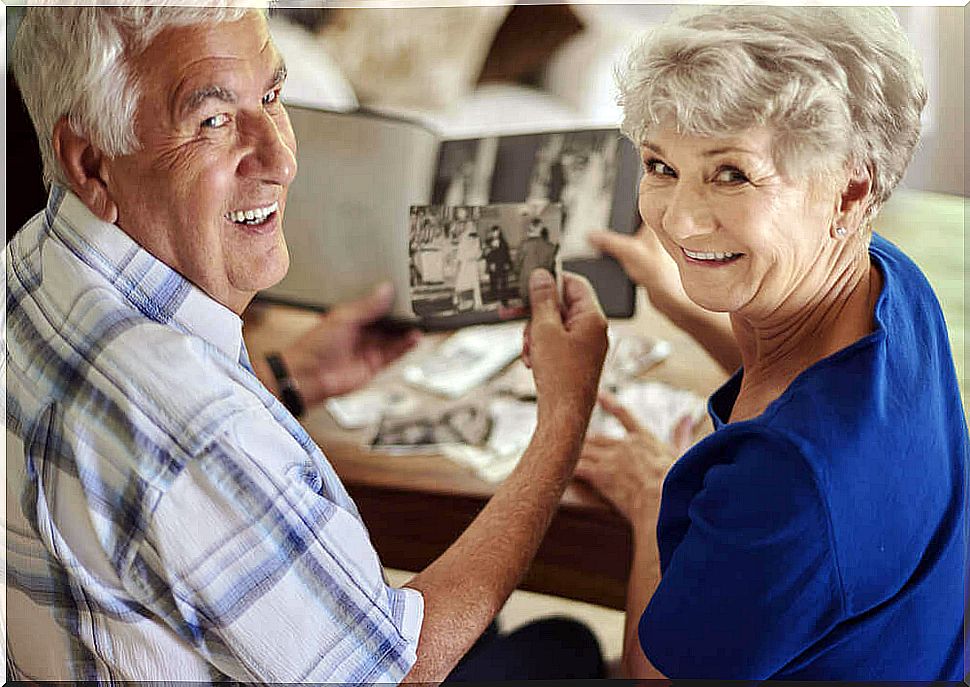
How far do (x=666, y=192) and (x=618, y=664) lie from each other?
482 millimetres

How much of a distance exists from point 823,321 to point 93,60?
614 mm

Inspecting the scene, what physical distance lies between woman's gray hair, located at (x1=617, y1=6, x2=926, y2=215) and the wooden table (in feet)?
1.73

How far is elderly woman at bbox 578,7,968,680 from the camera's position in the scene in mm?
785

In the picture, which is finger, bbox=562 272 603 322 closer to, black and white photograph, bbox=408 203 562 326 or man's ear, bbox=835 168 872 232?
black and white photograph, bbox=408 203 562 326

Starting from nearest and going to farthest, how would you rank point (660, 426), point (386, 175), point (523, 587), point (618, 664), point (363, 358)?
point (618, 664) < point (523, 587) < point (386, 175) < point (660, 426) < point (363, 358)

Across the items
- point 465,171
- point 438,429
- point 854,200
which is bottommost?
point 438,429

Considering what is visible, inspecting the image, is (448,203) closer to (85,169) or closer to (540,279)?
(540,279)

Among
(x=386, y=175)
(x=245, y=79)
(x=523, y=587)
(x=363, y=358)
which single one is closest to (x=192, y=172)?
(x=245, y=79)

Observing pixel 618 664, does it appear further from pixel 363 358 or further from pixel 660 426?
pixel 363 358

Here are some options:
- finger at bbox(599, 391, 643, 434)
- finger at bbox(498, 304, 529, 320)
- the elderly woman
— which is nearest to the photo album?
finger at bbox(498, 304, 529, 320)

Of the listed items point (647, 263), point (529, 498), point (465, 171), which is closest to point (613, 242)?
point (647, 263)

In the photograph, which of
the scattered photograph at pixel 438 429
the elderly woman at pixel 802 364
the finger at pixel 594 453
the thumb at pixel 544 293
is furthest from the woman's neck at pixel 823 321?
the scattered photograph at pixel 438 429

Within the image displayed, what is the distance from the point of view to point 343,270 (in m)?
1.35

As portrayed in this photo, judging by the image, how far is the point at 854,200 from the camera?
823 mm
